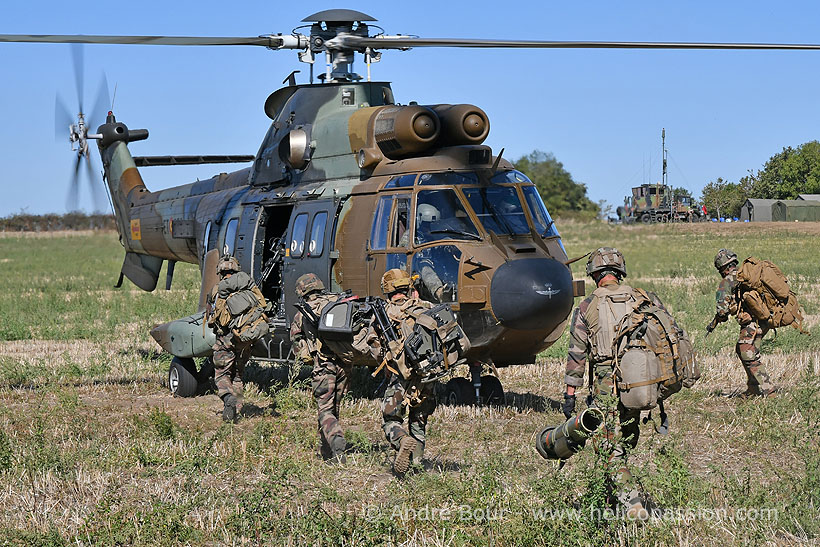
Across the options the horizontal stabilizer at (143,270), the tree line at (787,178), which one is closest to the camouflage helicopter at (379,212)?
the horizontal stabilizer at (143,270)

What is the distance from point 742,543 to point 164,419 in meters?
5.28

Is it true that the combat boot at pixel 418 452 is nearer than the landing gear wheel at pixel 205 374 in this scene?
Yes

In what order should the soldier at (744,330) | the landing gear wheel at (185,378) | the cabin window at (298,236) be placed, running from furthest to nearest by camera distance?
the landing gear wheel at (185,378)
the cabin window at (298,236)
the soldier at (744,330)

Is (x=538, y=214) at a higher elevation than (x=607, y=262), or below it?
higher

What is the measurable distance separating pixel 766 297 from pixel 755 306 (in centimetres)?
18

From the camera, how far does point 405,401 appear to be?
707cm

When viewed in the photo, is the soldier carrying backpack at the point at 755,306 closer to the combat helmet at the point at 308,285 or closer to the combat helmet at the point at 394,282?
the combat helmet at the point at 394,282

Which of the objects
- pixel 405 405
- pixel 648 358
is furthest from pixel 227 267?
pixel 648 358

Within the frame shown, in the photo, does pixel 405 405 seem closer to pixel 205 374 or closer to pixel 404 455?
pixel 404 455

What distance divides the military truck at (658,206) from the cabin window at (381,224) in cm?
5327

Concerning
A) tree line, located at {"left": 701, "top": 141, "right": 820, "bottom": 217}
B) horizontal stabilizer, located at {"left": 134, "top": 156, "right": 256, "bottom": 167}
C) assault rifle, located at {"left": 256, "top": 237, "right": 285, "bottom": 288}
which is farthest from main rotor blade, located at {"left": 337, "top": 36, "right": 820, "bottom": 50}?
tree line, located at {"left": 701, "top": 141, "right": 820, "bottom": 217}

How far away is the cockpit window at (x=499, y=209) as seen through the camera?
923 cm

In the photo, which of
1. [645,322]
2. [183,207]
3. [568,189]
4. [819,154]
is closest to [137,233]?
[183,207]

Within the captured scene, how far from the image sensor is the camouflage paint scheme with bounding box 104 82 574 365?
8.81 m
